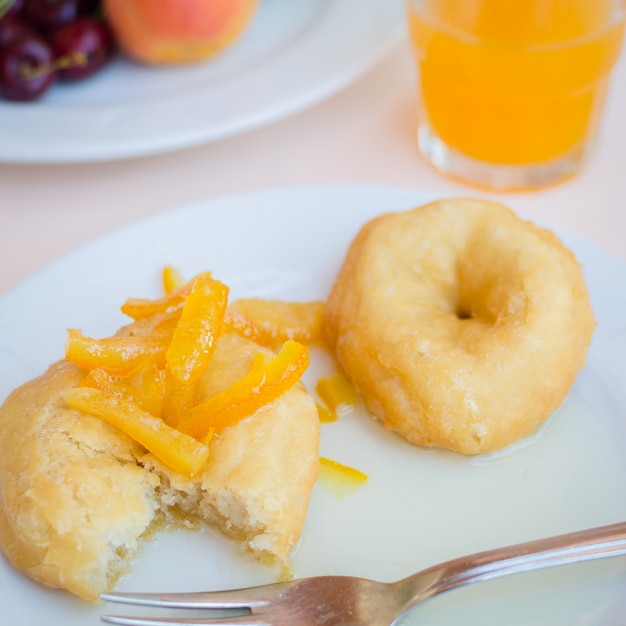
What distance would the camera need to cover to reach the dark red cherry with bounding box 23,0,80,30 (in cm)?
293

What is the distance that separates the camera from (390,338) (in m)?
1.85

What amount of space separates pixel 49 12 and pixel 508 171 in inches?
65.3

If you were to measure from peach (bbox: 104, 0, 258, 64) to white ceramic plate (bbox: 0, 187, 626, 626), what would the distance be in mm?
955

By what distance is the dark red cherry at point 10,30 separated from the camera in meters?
2.79

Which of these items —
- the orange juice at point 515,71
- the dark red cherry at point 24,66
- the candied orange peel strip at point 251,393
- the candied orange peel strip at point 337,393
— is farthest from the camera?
the dark red cherry at point 24,66

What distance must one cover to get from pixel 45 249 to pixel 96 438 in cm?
103

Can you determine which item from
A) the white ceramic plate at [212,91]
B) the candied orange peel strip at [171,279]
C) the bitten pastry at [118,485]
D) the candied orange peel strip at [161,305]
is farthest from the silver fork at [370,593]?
the white ceramic plate at [212,91]

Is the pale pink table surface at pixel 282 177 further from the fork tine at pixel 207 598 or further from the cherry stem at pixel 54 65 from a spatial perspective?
the fork tine at pixel 207 598

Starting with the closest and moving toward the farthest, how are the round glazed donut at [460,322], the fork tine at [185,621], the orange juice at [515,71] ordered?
1. the fork tine at [185,621]
2. the round glazed donut at [460,322]
3. the orange juice at [515,71]

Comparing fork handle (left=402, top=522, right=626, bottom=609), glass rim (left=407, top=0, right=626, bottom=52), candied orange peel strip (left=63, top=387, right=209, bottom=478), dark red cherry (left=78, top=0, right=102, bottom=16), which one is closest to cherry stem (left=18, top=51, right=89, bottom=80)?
dark red cherry (left=78, top=0, right=102, bottom=16)

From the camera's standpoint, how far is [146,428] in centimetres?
161

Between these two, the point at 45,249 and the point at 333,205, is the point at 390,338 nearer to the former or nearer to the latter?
the point at 333,205

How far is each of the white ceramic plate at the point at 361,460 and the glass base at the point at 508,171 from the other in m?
0.44

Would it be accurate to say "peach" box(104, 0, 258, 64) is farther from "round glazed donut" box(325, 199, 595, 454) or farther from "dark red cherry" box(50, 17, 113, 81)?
"round glazed donut" box(325, 199, 595, 454)
